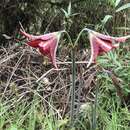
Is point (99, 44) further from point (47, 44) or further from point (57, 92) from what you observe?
point (57, 92)

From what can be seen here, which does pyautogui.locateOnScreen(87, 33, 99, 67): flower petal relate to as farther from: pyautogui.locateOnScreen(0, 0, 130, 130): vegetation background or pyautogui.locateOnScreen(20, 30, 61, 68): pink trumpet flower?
pyautogui.locateOnScreen(0, 0, 130, 130): vegetation background

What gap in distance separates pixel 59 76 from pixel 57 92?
0.13 metres

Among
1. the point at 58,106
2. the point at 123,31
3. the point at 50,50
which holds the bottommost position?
the point at 58,106

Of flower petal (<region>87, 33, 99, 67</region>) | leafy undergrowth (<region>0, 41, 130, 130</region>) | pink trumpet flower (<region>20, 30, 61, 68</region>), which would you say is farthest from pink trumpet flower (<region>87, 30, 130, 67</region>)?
leafy undergrowth (<region>0, 41, 130, 130</region>)

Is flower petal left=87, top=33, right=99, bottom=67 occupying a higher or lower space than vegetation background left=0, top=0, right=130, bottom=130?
higher

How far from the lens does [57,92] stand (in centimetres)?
267

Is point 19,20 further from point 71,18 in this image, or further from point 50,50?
point 50,50

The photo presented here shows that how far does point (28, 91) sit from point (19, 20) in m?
0.88

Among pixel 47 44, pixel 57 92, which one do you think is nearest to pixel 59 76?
pixel 57 92

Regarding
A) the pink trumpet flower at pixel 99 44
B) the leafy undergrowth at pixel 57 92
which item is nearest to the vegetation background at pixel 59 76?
the leafy undergrowth at pixel 57 92

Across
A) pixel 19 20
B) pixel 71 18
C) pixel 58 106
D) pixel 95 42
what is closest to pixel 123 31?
pixel 71 18

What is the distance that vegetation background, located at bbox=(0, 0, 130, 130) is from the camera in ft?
7.82

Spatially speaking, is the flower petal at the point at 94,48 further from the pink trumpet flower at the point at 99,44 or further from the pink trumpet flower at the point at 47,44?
the pink trumpet flower at the point at 47,44

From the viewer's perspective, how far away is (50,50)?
5.78 ft
